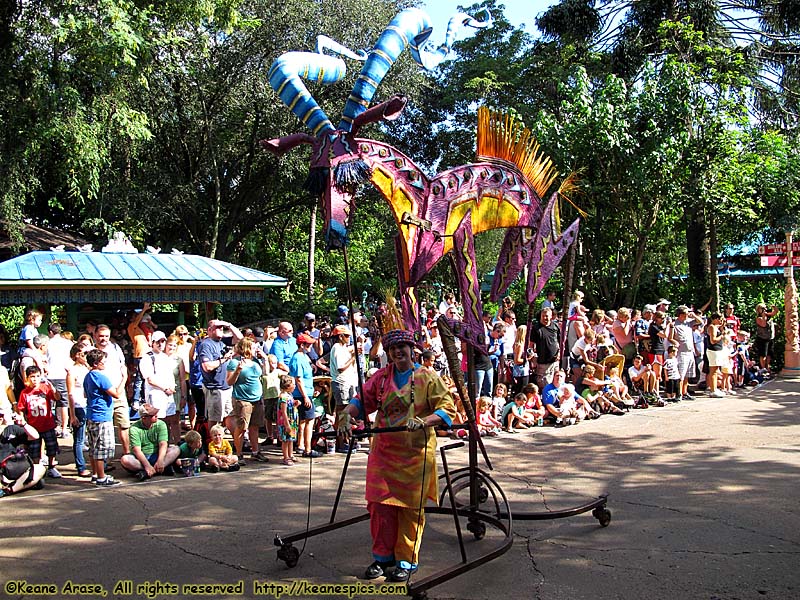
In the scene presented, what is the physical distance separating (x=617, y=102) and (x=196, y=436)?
12.7 m

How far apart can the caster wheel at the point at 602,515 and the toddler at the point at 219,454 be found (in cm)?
391

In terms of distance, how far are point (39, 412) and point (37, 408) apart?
4 cm

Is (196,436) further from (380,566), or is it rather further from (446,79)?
(446,79)

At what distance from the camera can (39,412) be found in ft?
23.6

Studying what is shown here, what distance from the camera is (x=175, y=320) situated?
16062 mm

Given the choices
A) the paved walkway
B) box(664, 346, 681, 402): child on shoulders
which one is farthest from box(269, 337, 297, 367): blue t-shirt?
box(664, 346, 681, 402): child on shoulders

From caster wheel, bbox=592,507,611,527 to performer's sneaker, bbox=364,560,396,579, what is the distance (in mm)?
1865

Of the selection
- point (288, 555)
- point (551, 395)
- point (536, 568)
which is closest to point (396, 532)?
point (288, 555)

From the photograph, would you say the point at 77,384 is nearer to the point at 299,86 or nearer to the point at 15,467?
the point at 15,467

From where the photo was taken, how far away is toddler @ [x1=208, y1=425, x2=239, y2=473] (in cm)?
771

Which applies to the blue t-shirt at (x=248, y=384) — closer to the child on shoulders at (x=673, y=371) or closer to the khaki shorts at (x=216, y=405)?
the khaki shorts at (x=216, y=405)

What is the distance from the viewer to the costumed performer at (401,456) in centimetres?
462

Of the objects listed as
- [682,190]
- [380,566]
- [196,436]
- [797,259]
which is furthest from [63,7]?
[797,259]

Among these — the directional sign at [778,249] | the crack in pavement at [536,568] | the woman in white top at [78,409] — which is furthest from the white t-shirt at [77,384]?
the directional sign at [778,249]
